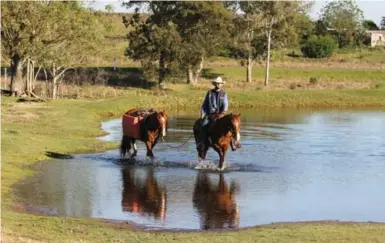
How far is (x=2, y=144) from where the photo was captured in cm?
2389

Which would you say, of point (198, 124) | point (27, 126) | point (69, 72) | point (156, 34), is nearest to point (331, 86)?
point (156, 34)

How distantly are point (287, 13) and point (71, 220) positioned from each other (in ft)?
181

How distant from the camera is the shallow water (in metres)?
16.6

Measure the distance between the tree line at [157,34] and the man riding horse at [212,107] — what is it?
21297 millimetres

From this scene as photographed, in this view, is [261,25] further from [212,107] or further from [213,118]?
[213,118]

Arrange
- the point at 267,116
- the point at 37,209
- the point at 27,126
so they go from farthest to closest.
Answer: the point at 267,116, the point at 27,126, the point at 37,209

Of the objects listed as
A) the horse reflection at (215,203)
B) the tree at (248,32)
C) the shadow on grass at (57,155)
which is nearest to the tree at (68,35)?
the shadow on grass at (57,155)

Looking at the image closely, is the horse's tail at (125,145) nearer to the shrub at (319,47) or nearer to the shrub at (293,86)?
the shrub at (293,86)

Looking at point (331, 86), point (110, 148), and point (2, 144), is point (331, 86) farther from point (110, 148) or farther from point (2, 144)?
point (2, 144)

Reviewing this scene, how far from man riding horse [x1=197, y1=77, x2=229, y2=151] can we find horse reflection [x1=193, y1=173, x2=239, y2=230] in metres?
1.57

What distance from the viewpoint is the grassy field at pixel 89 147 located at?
1370 cm

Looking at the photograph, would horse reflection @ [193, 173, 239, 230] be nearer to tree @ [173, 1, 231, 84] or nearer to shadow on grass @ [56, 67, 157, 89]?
shadow on grass @ [56, 67, 157, 89]

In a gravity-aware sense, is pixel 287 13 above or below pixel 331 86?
above

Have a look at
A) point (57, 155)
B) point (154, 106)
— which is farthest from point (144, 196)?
point (154, 106)
